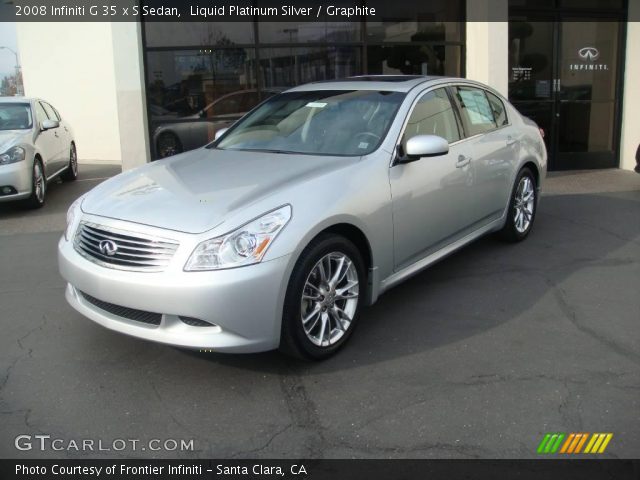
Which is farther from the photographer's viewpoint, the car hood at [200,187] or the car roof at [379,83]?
the car roof at [379,83]

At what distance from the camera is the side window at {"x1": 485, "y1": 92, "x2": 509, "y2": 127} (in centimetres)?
593

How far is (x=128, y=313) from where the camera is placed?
353 cm

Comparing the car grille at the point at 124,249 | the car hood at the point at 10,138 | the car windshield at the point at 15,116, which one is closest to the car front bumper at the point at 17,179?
the car hood at the point at 10,138

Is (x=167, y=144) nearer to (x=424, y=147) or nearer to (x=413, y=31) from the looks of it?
(x=413, y=31)

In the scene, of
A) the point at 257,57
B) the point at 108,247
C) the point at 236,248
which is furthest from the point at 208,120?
the point at 236,248

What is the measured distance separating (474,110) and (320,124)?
1595 mm

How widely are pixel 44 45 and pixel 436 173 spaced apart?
39.5 ft

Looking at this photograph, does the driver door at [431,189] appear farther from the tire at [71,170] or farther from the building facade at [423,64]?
the tire at [71,170]

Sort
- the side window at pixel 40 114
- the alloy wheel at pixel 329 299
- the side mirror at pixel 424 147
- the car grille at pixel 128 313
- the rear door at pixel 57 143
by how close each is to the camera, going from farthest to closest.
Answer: the rear door at pixel 57 143 → the side window at pixel 40 114 → the side mirror at pixel 424 147 → the alloy wheel at pixel 329 299 → the car grille at pixel 128 313

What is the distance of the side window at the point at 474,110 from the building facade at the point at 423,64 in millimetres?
4457

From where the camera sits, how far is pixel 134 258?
11.2 ft

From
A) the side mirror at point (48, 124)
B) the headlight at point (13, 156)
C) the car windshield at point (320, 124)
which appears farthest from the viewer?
the side mirror at point (48, 124)

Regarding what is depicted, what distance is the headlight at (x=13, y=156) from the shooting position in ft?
26.7
